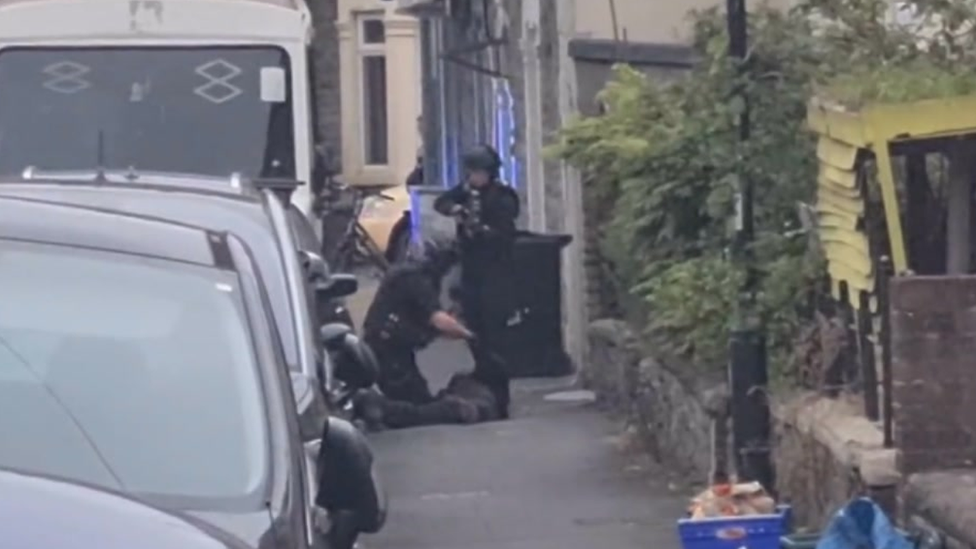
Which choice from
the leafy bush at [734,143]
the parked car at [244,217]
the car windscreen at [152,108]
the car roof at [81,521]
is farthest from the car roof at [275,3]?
the car roof at [81,521]

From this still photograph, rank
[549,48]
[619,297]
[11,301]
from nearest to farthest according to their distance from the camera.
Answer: [11,301]
[619,297]
[549,48]

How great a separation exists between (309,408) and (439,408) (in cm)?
835

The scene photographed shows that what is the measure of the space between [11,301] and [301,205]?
9.45 metres

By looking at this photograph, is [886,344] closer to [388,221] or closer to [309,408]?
[309,408]

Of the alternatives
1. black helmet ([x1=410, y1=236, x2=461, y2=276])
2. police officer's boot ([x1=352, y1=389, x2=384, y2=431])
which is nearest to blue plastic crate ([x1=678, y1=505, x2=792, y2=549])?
police officer's boot ([x1=352, y1=389, x2=384, y2=431])

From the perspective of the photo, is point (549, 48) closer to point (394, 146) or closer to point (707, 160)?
point (707, 160)

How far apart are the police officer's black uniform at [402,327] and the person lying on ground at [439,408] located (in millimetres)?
108

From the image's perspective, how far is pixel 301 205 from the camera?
48.9ft

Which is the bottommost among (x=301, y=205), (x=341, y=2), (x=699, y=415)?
(x=699, y=415)

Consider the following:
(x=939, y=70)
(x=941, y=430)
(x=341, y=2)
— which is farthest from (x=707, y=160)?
(x=341, y=2)

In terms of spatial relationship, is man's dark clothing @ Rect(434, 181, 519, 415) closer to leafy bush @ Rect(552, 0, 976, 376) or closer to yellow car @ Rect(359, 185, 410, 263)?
leafy bush @ Rect(552, 0, 976, 376)

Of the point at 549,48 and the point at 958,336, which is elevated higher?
the point at 549,48

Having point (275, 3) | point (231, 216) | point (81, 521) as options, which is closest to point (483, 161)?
point (275, 3)

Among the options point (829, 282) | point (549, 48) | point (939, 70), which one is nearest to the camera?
point (939, 70)
